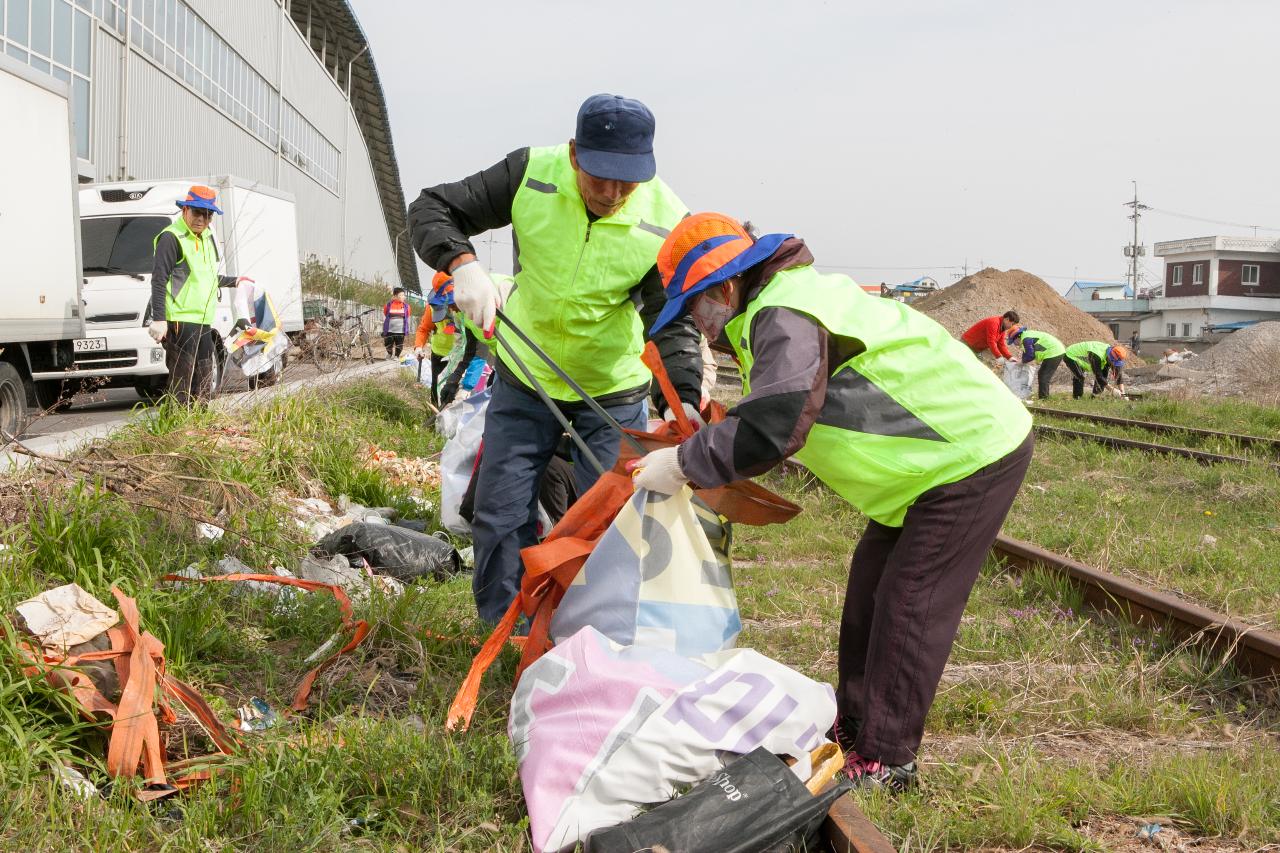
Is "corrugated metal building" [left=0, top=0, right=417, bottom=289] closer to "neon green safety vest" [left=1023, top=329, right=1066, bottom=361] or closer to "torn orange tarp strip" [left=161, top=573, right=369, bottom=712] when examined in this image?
"torn orange tarp strip" [left=161, top=573, right=369, bottom=712]

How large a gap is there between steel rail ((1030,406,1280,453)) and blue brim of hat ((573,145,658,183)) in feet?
28.1

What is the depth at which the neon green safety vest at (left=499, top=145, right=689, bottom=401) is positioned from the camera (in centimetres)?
370

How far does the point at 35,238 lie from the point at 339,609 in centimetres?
597

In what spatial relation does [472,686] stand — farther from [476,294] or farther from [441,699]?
[476,294]

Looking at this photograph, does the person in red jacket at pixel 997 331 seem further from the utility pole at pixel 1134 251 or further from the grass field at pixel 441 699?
the utility pole at pixel 1134 251

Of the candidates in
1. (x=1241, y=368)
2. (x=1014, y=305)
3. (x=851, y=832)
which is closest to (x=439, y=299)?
(x=851, y=832)

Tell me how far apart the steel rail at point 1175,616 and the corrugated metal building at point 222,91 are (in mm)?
11887

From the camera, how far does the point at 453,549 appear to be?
5.29 m

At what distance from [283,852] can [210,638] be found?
131cm

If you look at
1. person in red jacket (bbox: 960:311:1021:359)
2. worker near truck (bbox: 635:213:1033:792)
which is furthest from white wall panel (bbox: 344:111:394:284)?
worker near truck (bbox: 635:213:1033:792)

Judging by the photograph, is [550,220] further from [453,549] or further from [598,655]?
[453,549]

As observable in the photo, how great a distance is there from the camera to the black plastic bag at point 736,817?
7.51 feet

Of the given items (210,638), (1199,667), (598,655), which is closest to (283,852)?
(598,655)

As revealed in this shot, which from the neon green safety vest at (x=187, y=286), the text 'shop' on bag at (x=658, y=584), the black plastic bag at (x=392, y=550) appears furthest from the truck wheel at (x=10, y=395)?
the text 'shop' on bag at (x=658, y=584)
